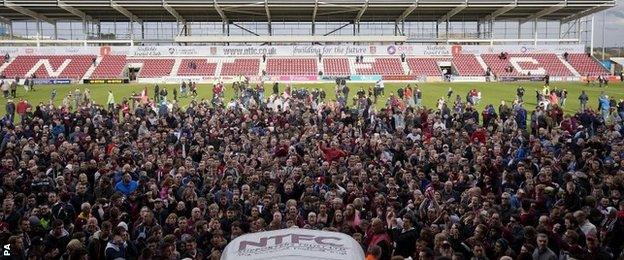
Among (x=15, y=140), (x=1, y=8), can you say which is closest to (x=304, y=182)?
(x=15, y=140)

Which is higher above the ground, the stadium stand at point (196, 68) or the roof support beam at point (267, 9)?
the roof support beam at point (267, 9)

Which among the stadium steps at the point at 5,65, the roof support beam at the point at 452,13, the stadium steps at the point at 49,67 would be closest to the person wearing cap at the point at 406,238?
the stadium steps at the point at 49,67

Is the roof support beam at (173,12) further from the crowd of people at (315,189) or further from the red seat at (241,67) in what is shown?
the crowd of people at (315,189)

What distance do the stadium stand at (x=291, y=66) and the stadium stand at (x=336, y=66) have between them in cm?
106

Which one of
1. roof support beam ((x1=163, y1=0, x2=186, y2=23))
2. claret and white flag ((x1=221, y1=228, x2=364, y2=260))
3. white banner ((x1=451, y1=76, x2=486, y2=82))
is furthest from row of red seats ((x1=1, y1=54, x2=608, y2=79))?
claret and white flag ((x1=221, y1=228, x2=364, y2=260))

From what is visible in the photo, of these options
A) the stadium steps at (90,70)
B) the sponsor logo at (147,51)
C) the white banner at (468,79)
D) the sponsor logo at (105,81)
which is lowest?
the sponsor logo at (105,81)

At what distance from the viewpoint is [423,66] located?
5547 cm

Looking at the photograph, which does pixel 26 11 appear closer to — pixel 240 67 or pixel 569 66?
pixel 240 67

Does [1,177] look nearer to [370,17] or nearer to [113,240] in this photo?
[113,240]

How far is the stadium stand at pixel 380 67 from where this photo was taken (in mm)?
53562

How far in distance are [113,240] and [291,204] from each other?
2.64m

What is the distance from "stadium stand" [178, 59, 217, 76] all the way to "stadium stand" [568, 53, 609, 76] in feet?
112

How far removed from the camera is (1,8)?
5847cm

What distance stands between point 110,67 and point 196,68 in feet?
26.1
